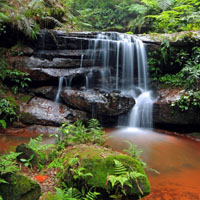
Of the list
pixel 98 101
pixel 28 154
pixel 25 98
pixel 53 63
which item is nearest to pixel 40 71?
pixel 53 63

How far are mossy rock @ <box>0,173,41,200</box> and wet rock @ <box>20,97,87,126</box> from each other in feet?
15.1

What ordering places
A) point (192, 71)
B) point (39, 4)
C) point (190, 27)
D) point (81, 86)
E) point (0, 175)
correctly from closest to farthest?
1. point (0, 175)
2. point (192, 71)
3. point (81, 86)
4. point (39, 4)
5. point (190, 27)

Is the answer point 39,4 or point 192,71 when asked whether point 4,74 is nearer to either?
point 39,4

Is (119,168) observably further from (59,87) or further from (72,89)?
(59,87)

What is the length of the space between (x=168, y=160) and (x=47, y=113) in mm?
4575

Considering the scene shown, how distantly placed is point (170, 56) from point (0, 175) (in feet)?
28.7

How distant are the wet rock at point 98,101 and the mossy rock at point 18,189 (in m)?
5.32

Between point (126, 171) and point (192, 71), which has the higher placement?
point (192, 71)

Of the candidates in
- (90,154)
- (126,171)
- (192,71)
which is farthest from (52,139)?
(192,71)

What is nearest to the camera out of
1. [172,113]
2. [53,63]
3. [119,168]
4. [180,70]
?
[119,168]

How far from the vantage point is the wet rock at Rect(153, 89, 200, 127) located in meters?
6.96

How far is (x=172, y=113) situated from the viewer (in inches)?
285

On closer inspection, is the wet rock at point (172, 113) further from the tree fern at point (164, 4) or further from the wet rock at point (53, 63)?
the tree fern at point (164, 4)

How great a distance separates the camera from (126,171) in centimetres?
246
